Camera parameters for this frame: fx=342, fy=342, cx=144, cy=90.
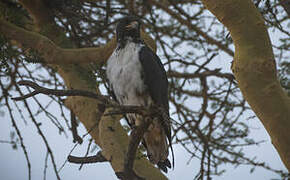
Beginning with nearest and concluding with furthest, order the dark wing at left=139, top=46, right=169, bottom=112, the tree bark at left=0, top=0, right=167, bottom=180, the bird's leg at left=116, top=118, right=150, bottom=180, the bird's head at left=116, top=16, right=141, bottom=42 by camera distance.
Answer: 1. the bird's leg at left=116, top=118, right=150, bottom=180
2. the dark wing at left=139, top=46, right=169, bottom=112
3. the tree bark at left=0, top=0, right=167, bottom=180
4. the bird's head at left=116, top=16, right=141, bottom=42

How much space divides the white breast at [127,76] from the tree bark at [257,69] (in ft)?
2.96

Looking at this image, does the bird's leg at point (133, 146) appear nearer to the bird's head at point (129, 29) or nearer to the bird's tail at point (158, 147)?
the bird's tail at point (158, 147)

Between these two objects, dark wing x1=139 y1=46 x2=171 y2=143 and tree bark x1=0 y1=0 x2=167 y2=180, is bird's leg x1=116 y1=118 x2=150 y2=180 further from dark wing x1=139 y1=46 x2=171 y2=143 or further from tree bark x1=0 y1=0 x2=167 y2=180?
dark wing x1=139 y1=46 x2=171 y2=143

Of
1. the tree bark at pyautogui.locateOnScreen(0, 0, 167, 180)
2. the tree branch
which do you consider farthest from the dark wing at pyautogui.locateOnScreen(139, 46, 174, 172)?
the tree branch

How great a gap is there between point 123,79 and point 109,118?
0.55 meters

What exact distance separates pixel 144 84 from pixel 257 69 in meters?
1.04

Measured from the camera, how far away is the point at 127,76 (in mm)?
2854

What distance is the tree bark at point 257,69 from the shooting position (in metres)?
1.99

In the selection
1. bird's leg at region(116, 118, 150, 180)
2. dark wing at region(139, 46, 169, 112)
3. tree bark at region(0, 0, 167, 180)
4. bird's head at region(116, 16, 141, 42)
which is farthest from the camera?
bird's head at region(116, 16, 141, 42)

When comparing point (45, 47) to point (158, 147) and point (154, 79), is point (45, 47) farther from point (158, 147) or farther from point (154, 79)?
point (158, 147)

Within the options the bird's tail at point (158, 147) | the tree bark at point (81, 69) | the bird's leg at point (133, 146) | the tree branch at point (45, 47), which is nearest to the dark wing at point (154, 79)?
the bird's tail at point (158, 147)

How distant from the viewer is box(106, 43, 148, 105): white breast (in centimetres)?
284

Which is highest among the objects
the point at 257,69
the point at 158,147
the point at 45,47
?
the point at 45,47

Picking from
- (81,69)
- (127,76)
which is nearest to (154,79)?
(127,76)
